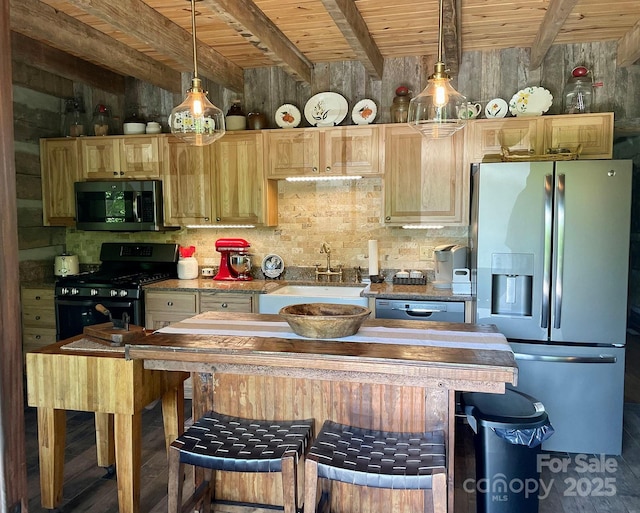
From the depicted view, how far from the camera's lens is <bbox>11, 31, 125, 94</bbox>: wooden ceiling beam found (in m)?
3.78

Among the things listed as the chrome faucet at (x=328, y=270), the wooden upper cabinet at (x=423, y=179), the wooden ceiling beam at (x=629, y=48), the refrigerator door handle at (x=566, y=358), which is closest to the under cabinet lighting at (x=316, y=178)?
the wooden upper cabinet at (x=423, y=179)

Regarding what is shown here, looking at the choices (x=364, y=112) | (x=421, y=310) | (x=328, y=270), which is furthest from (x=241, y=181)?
(x=421, y=310)

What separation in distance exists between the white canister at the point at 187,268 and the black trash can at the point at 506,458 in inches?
113

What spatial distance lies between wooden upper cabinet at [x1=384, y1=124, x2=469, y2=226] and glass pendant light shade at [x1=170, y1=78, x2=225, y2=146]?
1.72 meters

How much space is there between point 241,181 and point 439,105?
228 cm

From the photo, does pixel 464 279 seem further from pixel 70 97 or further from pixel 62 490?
pixel 70 97

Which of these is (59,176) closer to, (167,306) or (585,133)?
(167,306)

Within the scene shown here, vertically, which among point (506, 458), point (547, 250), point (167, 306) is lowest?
point (506, 458)

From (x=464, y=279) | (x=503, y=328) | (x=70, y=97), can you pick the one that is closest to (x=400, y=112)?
(x=464, y=279)

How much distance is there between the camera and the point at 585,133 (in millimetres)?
3656

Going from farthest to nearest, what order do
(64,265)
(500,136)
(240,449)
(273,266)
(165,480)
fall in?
1. (64,265)
2. (273,266)
3. (500,136)
4. (165,480)
5. (240,449)

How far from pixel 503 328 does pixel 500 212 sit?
29.5 inches

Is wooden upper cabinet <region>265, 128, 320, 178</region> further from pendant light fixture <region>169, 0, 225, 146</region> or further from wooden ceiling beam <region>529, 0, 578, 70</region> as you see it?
wooden ceiling beam <region>529, 0, 578, 70</region>

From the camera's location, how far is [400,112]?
158 inches
